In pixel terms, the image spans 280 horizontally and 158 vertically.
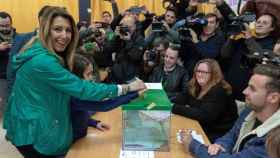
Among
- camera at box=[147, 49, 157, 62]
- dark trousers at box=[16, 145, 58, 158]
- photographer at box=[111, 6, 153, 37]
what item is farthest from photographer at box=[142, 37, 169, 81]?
dark trousers at box=[16, 145, 58, 158]

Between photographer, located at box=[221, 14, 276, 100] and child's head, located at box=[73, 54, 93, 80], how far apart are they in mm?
1293

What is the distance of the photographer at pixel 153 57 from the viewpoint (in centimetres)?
370

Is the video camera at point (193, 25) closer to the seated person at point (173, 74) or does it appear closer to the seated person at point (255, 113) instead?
the seated person at point (173, 74)

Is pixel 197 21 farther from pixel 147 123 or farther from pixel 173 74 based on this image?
pixel 147 123

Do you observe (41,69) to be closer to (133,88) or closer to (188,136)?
(133,88)

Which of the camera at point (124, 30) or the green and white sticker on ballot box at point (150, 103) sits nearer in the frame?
the green and white sticker on ballot box at point (150, 103)

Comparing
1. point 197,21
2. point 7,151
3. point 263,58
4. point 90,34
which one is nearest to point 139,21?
point 90,34

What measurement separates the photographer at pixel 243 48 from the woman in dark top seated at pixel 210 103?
35cm

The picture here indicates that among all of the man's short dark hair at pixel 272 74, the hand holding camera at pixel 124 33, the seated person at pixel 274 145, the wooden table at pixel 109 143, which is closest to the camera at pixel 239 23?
the hand holding camera at pixel 124 33

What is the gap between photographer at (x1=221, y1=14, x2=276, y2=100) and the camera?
3.13 m

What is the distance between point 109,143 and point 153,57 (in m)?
1.75

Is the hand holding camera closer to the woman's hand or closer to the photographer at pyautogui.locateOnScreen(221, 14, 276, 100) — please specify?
the photographer at pyautogui.locateOnScreen(221, 14, 276, 100)

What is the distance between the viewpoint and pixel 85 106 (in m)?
2.09

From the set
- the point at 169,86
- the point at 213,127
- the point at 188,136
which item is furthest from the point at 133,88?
the point at 169,86
